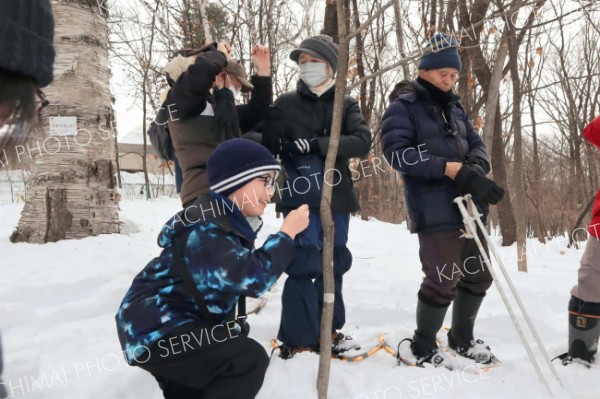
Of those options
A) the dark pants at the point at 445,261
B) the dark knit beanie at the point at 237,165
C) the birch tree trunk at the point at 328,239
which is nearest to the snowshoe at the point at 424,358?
the dark pants at the point at 445,261

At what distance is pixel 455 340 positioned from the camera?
9.34ft

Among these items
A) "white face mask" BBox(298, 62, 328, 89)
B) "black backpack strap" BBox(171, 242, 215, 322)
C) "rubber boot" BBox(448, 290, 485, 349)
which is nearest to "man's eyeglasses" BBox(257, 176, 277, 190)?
"black backpack strap" BBox(171, 242, 215, 322)

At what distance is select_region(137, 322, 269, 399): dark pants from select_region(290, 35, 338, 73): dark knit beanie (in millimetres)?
1745

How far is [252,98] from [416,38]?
6546mm

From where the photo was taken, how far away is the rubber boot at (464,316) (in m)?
2.79

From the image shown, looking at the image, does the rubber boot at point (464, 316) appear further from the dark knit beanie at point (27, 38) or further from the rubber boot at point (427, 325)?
the dark knit beanie at point (27, 38)

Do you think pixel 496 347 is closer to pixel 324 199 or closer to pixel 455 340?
pixel 455 340

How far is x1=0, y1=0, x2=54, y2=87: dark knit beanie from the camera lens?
0.68 meters

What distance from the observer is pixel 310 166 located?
107 inches

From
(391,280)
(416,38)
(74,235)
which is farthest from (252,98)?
(416,38)

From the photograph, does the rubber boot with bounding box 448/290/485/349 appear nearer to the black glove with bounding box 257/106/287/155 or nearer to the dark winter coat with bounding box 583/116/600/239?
the dark winter coat with bounding box 583/116/600/239

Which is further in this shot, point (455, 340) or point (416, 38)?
point (416, 38)

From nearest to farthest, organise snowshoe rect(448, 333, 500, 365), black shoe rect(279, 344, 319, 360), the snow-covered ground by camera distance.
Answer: the snow-covered ground → black shoe rect(279, 344, 319, 360) → snowshoe rect(448, 333, 500, 365)

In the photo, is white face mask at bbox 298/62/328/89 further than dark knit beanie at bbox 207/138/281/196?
Yes
